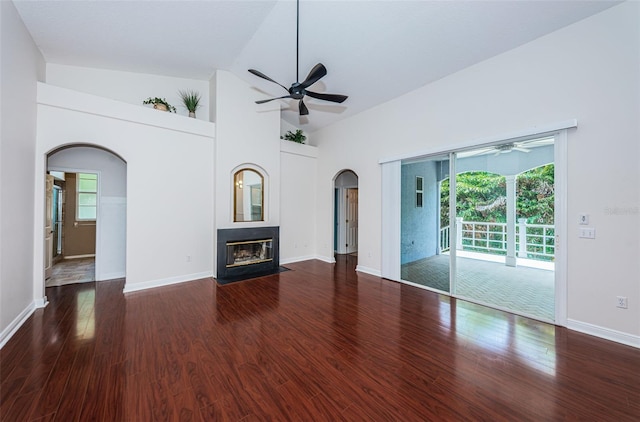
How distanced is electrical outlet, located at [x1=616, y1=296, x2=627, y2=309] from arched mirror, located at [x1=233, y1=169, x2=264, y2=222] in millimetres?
5467

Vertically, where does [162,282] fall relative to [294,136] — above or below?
below

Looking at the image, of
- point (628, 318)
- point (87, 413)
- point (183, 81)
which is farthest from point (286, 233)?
point (628, 318)

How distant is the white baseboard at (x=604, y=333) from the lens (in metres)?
2.52

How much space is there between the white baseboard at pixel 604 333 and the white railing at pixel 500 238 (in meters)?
0.79

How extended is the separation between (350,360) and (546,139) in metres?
3.59

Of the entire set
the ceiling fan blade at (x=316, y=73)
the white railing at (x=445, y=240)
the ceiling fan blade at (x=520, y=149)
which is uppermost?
the ceiling fan blade at (x=316, y=73)

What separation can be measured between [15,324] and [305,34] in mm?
5239

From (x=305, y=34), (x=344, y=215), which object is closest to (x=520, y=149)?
(x=305, y=34)

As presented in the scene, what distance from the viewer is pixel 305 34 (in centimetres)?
374

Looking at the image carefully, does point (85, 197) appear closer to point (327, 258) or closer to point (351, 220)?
point (327, 258)

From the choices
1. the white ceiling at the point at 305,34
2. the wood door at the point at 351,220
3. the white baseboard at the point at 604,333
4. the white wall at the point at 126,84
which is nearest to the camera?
the white baseboard at the point at 604,333

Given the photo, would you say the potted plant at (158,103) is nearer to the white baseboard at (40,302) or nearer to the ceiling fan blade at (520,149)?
the white baseboard at (40,302)

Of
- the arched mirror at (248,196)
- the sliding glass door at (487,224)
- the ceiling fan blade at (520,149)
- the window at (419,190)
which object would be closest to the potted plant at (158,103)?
the arched mirror at (248,196)

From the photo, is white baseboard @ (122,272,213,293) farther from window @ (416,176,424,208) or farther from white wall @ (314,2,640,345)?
white wall @ (314,2,640,345)
